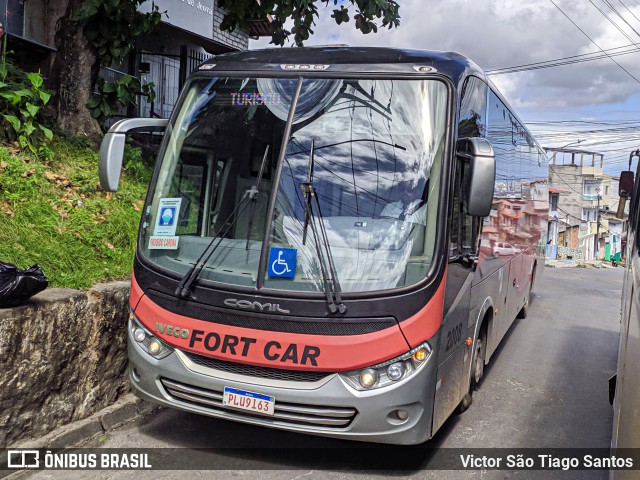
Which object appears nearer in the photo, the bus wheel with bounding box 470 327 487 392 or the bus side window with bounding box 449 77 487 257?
the bus side window with bounding box 449 77 487 257

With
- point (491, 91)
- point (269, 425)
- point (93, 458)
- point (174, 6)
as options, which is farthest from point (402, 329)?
point (174, 6)

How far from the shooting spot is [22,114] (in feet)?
26.8

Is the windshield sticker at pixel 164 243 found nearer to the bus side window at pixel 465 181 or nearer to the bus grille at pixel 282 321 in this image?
the bus grille at pixel 282 321

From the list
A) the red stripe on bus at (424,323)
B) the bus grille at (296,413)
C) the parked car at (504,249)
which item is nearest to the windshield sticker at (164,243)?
the bus grille at (296,413)

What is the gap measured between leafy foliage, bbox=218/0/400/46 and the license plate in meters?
6.28

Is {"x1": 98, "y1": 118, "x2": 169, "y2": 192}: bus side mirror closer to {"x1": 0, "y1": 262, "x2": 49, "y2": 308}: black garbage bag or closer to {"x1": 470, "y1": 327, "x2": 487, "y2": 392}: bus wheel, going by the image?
{"x1": 0, "y1": 262, "x2": 49, "y2": 308}: black garbage bag

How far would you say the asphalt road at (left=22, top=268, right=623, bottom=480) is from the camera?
4770 mm

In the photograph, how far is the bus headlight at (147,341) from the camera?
4.66 metres

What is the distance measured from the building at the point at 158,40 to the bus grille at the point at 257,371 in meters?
7.08

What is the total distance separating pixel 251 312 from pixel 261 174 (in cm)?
104

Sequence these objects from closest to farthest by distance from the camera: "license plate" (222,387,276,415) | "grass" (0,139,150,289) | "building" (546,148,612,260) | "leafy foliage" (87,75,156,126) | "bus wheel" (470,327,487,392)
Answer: "license plate" (222,387,276,415)
"grass" (0,139,150,289)
"bus wheel" (470,327,487,392)
"leafy foliage" (87,75,156,126)
"building" (546,148,612,260)

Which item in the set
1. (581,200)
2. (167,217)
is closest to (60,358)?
(167,217)
